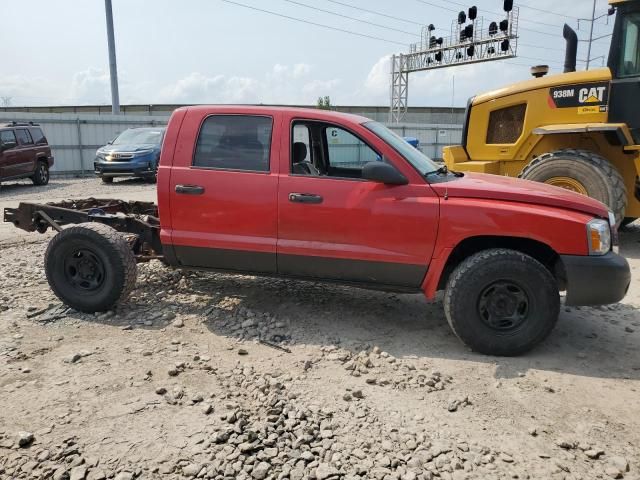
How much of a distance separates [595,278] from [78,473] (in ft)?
11.9

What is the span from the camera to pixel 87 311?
15.7 ft

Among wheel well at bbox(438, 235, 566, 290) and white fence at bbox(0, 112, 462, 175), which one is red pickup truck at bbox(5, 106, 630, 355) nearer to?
wheel well at bbox(438, 235, 566, 290)

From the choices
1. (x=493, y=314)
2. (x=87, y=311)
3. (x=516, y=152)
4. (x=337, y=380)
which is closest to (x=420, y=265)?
(x=493, y=314)

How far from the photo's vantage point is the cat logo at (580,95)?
284 inches

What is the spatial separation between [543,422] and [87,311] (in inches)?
154

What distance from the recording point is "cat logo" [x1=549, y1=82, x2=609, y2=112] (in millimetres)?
7207

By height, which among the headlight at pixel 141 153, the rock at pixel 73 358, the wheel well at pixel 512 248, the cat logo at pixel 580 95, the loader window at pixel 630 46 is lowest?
the rock at pixel 73 358

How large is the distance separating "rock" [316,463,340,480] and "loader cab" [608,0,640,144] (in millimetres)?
6493

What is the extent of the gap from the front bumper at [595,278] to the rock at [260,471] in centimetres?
262

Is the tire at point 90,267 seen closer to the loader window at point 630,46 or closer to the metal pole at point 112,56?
the loader window at point 630,46

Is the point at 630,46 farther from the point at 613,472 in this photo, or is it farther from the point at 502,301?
the point at 613,472

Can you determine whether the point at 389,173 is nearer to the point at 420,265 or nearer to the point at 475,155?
the point at 420,265

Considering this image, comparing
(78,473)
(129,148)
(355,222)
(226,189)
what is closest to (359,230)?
(355,222)

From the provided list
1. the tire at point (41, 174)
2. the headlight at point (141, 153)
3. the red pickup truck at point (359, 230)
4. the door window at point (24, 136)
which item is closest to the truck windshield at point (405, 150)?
the red pickup truck at point (359, 230)
